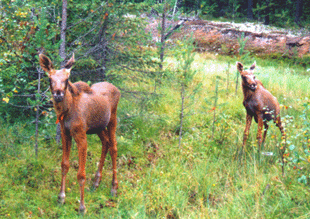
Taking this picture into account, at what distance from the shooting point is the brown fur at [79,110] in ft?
12.5

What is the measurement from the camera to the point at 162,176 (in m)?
5.70

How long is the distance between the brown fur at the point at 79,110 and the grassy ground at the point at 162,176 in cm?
40

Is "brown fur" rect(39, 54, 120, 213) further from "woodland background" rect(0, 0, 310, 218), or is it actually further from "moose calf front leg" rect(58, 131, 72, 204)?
"woodland background" rect(0, 0, 310, 218)

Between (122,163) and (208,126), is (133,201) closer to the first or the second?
(122,163)

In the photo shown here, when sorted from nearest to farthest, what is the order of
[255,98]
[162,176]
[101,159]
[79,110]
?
[79,110]
[101,159]
[162,176]
[255,98]

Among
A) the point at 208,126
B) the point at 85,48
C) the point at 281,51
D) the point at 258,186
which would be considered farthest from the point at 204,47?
the point at 258,186

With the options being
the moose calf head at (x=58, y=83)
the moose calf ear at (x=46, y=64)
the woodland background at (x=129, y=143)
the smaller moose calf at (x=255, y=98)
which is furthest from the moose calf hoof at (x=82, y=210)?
the smaller moose calf at (x=255, y=98)

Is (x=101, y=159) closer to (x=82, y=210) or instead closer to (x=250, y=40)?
(x=82, y=210)

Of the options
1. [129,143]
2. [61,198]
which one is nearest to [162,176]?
[129,143]

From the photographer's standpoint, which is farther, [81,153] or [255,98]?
[255,98]

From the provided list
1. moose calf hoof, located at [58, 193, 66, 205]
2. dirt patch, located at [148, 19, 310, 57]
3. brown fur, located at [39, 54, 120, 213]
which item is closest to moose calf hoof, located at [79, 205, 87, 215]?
brown fur, located at [39, 54, 120, 213]

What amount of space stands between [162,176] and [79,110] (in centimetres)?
229

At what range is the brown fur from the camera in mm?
3807

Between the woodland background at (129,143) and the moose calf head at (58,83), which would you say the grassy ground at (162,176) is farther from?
the moose calf head at (58,83)
